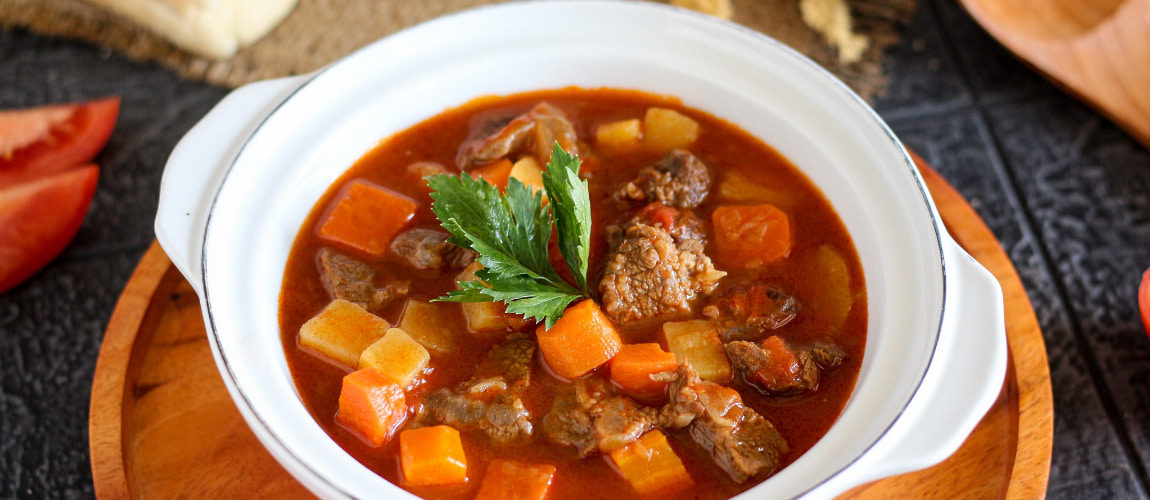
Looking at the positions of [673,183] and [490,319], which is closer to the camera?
[490,319]

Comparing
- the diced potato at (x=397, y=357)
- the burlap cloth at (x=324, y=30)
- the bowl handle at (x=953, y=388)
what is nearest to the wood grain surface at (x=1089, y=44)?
the burlap cloth at (x=324, y=30)

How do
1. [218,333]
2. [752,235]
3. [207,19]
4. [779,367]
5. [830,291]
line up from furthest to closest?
1. [207,19]
2. [752,235]
3. [830,291]
4. [779,367]
5. [218,333]

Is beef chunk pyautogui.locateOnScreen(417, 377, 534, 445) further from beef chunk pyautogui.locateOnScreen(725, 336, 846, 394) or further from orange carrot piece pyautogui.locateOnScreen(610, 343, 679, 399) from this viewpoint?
beef chunk pyautogui.locateOnScreen(725, 336, 846, 394)

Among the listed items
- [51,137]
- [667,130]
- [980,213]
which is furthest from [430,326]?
[980,213]

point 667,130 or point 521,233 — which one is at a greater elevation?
point 521,233

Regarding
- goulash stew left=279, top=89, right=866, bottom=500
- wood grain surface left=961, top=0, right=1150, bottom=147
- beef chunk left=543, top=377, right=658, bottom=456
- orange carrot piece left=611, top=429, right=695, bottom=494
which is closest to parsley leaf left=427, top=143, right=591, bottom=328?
goulash stew left=279, top=89, right=866, bottom=500

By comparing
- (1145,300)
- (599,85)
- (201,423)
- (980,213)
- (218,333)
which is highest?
(218,333)

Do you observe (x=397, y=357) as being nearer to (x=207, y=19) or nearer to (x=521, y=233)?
(x=521, y=233)
